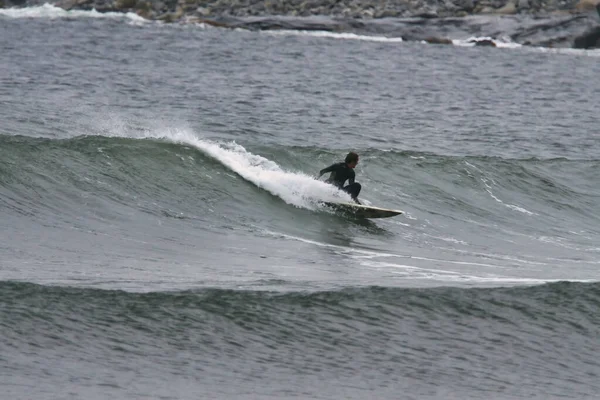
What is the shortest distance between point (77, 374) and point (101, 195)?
862cm

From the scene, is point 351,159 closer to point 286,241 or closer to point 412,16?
point 286,241

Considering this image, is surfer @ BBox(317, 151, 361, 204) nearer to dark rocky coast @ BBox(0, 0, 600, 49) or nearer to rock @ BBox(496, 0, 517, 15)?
dark rocky coast @ BBox(0, 0, 600, 49)

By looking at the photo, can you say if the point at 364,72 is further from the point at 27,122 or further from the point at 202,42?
the point at 27,122

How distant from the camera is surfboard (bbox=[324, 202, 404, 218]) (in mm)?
17703

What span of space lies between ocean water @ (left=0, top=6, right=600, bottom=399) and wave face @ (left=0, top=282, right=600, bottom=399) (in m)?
0.03

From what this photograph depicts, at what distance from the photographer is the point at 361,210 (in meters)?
17.8

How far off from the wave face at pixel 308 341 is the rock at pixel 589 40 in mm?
46235

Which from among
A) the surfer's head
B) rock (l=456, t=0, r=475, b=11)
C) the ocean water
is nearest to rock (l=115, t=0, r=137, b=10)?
rock (l=456, t=0, r=475, b=11)

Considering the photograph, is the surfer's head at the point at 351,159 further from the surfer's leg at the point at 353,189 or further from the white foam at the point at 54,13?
the white foam at the point at 54,13

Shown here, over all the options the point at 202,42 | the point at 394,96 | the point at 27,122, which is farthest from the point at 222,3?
the point at 27,122

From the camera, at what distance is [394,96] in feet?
119

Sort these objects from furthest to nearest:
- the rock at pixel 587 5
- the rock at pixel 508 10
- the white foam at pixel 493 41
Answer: the rock at pixel 508 10 → the rock at pixel 587 5 → the white foam at pixel 493 41

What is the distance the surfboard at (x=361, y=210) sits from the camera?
1770 centimetres

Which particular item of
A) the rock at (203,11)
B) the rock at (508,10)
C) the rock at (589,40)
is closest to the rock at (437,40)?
the rock at (508,10)
